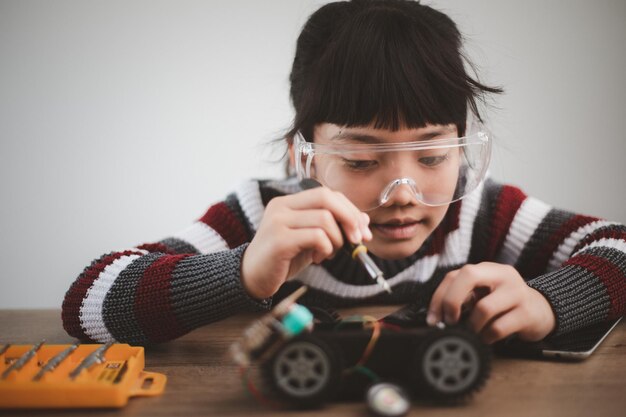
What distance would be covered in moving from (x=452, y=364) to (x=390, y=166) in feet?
1.29

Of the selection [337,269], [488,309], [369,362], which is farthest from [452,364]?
[337,269]

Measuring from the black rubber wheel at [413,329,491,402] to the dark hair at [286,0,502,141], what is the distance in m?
0.43

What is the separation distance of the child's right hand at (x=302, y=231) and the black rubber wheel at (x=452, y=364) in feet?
0.60

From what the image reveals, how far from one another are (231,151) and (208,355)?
151 centimetres

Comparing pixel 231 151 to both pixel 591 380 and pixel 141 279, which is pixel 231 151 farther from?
pixel 591 380

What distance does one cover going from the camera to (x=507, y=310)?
0.74 m

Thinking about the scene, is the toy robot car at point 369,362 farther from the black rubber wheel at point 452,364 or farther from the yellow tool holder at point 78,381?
the yellow tool holder at point 78,381

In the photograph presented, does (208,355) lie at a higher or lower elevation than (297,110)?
lower

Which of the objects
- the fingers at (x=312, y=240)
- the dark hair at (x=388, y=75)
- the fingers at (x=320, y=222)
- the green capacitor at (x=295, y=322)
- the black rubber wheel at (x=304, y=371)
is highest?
the dark hair at (x=388, y=75)

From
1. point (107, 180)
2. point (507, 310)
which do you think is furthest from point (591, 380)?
point (107, 180)

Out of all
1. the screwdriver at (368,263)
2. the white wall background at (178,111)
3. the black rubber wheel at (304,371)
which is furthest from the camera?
the white wall background at (178,111)

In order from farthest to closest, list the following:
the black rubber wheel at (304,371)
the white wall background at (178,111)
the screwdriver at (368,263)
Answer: the white wall background at (178,111) → the screwdriver at (368,263) → the black rubber wheel at (304,371)

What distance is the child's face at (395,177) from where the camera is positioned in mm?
881

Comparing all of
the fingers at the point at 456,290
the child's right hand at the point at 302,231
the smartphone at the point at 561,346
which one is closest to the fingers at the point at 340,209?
the child's right hand at the point at 302,231
